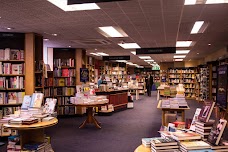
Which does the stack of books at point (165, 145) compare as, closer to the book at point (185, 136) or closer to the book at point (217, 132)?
the book at point (185, 136)

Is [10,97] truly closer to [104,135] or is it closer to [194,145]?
[104,135]

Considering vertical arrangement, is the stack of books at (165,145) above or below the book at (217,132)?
below

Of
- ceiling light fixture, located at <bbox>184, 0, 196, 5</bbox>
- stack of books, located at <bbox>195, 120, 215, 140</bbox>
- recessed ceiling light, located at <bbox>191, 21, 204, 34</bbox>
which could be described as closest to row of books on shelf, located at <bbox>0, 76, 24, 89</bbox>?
ceiling light fixture, located at <bbox>184, 0, 196, 5</bbox>

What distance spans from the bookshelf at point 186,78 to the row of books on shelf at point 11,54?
15.2 m

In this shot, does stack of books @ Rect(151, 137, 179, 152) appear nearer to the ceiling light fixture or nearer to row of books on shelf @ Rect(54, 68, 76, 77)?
the ceiling light fixture

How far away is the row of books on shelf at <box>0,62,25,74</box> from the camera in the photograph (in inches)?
285

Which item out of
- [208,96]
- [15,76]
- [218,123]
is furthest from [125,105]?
[218,123]

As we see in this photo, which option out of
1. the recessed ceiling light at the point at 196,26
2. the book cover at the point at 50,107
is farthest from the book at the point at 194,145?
the recessed ceiling light at the point at 196,26

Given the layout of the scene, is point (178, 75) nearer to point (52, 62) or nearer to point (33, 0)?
point (52, 62)

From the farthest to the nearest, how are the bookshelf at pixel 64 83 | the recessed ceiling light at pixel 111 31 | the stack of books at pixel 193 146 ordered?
the bookshelf at pixel 64 83, the recessed ceiling light at pixel 111 31, the stack of books at pixel 193 146

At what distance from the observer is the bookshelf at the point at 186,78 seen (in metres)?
19.9

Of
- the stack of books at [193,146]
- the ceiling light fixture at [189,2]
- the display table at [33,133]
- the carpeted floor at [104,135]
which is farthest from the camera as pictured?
the carpeted floor at [104,135]

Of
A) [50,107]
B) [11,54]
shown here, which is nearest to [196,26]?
[50,107]

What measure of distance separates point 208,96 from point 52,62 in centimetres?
846
